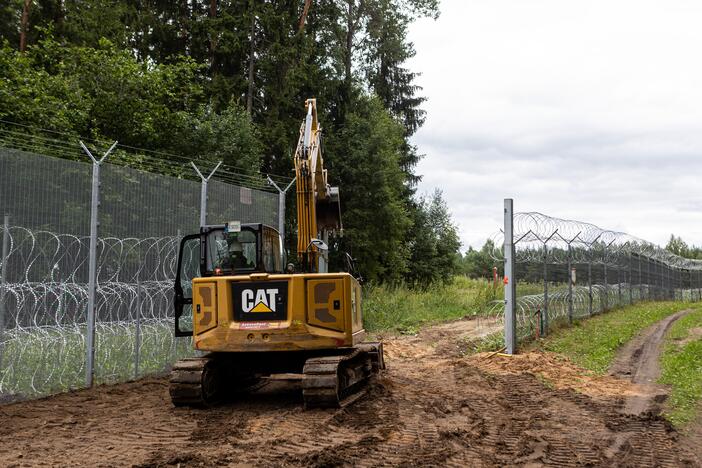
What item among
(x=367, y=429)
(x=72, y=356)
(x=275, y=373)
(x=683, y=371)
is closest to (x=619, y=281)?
(x=683, y=371)

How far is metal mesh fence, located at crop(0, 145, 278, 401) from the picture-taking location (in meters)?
8.42

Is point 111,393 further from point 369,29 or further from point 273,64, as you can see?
point 369,29

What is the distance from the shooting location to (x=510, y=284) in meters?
13.8

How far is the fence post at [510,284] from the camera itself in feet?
44.5

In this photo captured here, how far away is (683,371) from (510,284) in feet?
11.1

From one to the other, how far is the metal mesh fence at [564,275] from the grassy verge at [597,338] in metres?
0.36

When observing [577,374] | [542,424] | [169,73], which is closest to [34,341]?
A: [542,424]

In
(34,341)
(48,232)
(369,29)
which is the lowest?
(34,341)

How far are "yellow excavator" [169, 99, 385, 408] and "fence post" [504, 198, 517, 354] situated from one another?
456cm

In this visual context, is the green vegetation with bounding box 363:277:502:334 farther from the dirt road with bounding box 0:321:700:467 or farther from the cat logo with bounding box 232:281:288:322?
the cat logo with bounding box 232:281:288:322

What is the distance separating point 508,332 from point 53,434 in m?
8.67

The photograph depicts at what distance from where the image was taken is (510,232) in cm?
1389

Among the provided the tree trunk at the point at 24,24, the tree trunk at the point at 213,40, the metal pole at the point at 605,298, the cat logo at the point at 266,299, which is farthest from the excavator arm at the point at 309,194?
the tree trunk at the point at 213,40

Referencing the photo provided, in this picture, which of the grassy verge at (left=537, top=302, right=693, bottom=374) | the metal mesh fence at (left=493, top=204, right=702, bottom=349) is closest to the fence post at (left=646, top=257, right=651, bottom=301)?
the metal mesh fence at (left=493, top=204, right=702, bottom=349)
